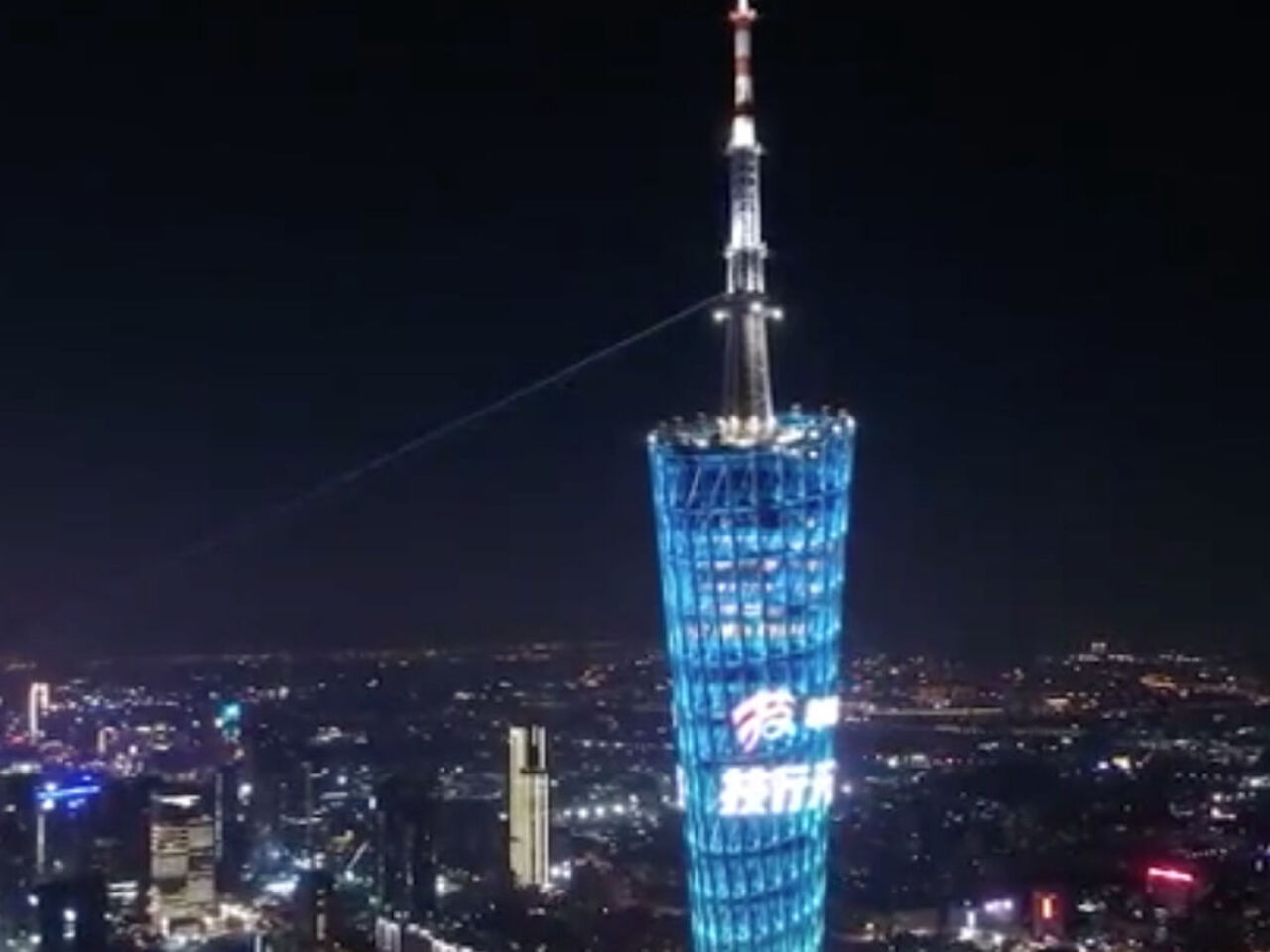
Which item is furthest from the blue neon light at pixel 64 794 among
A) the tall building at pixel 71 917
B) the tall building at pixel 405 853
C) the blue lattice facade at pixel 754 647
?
the blue lattice facade at pixel 754 647

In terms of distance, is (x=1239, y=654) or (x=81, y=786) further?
(x=1239, y=654)

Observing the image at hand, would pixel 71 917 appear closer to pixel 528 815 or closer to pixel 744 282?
pixel 528 815

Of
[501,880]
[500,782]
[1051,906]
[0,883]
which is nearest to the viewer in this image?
[1051,906]

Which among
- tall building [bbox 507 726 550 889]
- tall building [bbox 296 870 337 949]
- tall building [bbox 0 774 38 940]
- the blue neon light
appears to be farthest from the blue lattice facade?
the blue neon light

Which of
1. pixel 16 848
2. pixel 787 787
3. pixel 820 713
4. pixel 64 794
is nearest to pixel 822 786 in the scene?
pixel 787 787

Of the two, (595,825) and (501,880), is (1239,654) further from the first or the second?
(501,880)

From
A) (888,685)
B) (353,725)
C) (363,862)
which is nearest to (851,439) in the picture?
(363,862)

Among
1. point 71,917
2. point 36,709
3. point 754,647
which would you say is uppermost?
point 36,709
